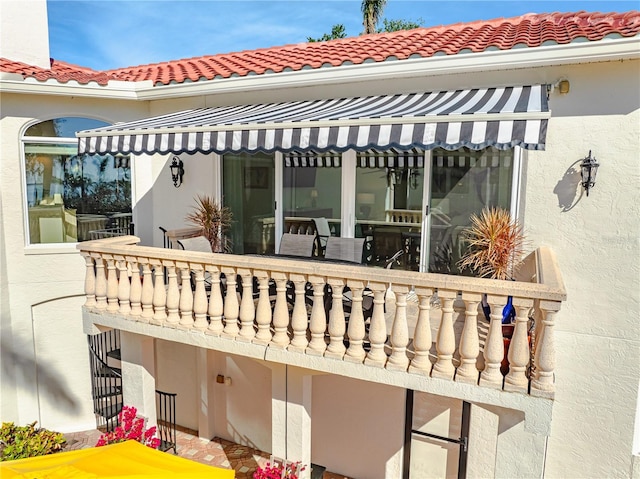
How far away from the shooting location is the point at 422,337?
833cm

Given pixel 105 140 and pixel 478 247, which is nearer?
pixel 105 140

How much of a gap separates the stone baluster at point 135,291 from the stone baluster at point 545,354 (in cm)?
919

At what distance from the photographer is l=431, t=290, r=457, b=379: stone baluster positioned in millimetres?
8180

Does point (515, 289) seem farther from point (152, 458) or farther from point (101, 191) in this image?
point (101, 191)

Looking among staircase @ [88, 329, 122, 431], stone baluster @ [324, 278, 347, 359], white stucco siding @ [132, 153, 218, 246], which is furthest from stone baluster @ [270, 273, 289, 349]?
staircase @ [88, 329, 122, 431]

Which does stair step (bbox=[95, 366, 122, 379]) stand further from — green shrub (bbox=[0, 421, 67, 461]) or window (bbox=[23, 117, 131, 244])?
window (bbox=[23, 117, 131, 244])

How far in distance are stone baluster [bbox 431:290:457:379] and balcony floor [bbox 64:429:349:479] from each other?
35.4ft

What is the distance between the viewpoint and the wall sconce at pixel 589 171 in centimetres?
1059

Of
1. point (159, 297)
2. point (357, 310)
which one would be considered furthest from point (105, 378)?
point (357, 310)

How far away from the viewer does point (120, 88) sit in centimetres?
1545

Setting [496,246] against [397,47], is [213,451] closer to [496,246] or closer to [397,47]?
[496,246]

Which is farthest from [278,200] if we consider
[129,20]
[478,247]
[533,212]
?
[129,20]

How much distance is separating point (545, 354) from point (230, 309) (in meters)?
6.48

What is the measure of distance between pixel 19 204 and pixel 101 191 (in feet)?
9.13
